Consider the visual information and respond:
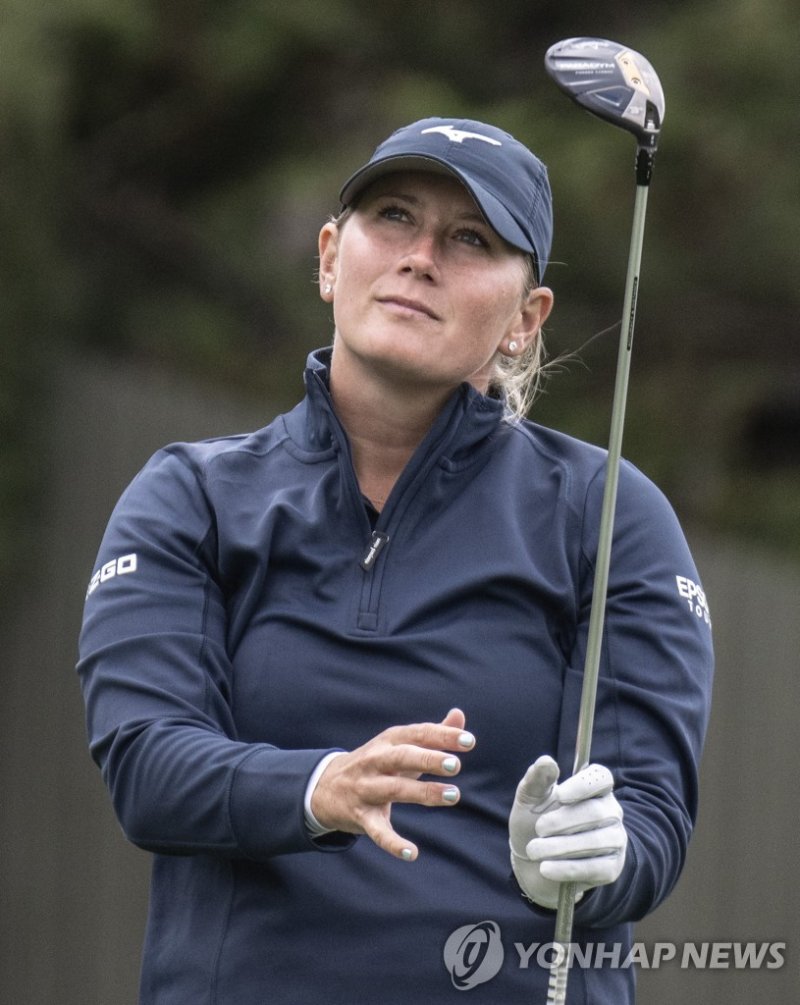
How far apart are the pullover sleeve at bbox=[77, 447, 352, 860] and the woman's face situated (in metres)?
0.29

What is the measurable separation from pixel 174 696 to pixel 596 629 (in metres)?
0.51

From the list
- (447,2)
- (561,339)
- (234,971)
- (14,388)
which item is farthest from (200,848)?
(447,2)

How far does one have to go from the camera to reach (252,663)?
7.50 ft

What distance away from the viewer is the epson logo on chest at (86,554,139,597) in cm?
235

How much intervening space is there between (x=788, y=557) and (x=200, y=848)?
390 centimetres

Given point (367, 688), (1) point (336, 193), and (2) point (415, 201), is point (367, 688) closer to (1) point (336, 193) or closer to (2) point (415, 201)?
(2) point (415, 201)

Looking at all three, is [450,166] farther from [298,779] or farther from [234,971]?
[234,971]

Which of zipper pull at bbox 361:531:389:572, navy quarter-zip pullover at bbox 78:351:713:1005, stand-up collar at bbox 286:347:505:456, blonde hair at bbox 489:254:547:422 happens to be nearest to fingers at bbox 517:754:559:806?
navy quarter-zip pullover at bbox 78:351:713:1005

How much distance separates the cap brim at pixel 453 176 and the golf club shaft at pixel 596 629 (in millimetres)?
230

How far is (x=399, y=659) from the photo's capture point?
7.37 feet

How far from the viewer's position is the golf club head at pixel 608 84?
7.36ft

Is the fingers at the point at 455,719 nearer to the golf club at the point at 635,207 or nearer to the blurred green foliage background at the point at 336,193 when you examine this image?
the golf club at the point at 635,207

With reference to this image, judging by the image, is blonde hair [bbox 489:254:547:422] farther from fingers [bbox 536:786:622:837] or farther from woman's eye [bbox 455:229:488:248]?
fingers [bbox 536:786:622:837]

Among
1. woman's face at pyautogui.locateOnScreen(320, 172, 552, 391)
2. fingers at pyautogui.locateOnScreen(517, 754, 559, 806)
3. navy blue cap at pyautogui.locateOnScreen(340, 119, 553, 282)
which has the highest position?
navy blue cap at pyautogui.locateOnScreen(340, 119, 553, 282)
